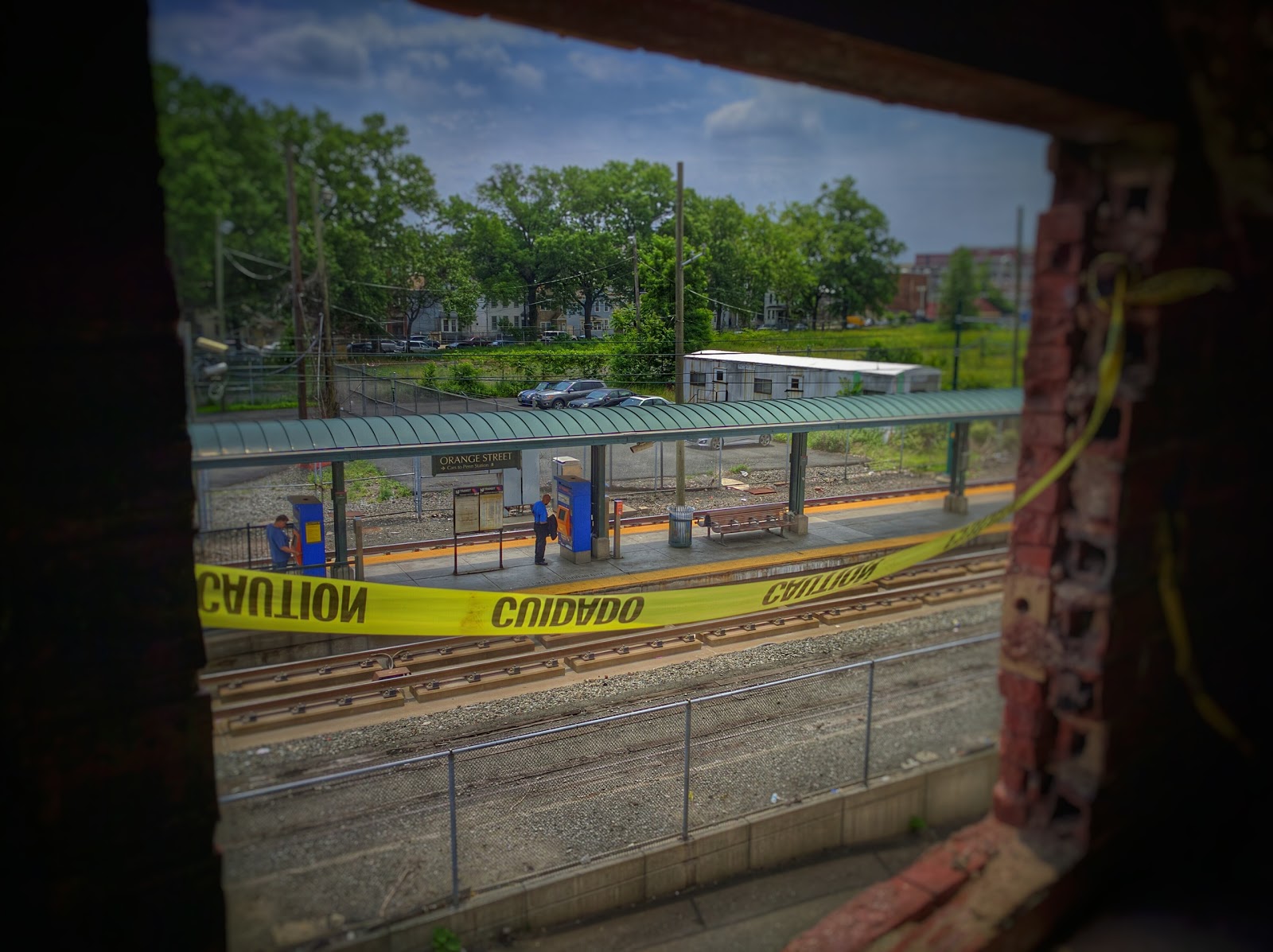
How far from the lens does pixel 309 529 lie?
11.2 m

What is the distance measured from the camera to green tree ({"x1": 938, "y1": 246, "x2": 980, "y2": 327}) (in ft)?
16.0

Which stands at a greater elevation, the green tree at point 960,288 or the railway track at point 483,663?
the green tree at point 960,288

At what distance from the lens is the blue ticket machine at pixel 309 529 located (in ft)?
36.6

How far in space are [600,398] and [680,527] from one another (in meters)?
5.35

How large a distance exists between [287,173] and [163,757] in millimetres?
1871

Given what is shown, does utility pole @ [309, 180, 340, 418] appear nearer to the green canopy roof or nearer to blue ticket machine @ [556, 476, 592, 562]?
the green canopy roof

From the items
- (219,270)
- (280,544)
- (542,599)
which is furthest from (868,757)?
(280,544)

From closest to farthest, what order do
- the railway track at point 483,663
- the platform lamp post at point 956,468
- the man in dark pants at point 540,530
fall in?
1. the railway track at point 483,663
2. the platform lamp post at point 956,468
3. the man in dark pants at point 540,530

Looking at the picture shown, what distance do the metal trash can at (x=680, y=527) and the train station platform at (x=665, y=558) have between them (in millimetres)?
99

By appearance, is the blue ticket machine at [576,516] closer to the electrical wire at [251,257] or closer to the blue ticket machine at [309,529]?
the blue ticket machine at [309,529]

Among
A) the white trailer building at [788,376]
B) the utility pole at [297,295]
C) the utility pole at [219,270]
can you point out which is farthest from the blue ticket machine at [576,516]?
the utility pole at [219,270]

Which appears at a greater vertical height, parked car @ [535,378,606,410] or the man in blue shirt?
parked car @ [535,378,606,410]

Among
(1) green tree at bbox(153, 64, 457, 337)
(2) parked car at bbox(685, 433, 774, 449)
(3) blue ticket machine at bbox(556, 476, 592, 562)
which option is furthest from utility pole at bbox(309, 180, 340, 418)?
(2) parked car at bbox(685, 433, 774, 449)

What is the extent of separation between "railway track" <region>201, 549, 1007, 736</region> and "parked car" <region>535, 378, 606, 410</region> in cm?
310
